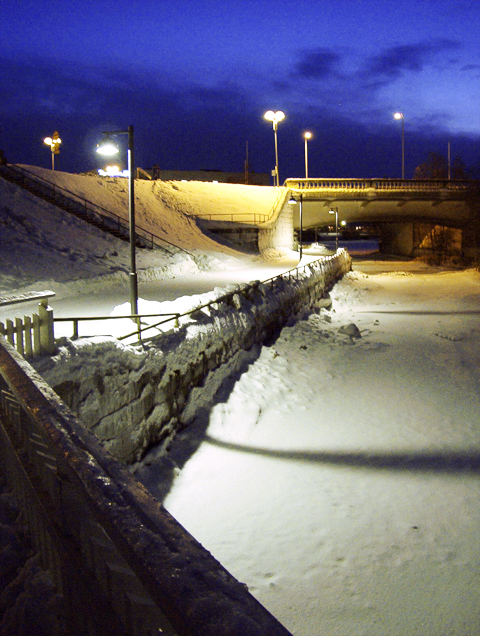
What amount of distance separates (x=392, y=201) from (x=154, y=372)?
45481 mm

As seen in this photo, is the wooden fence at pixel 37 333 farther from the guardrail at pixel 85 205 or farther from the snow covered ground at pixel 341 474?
the guardrail at pixel 85 205

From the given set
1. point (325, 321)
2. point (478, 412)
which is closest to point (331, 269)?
point (325, 321)

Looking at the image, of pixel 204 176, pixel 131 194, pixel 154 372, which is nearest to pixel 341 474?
pixel 154 372

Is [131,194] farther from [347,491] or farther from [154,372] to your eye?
[347,491]

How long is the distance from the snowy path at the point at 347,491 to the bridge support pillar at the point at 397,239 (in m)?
53.2

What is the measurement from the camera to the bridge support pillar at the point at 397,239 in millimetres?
64925

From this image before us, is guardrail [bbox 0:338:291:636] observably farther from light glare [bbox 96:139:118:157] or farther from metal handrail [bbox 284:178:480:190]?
metal handrail [bbox 284:178:480:190]

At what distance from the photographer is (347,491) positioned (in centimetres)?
768

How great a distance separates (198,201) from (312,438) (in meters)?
33.8

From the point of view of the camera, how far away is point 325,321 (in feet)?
65.9

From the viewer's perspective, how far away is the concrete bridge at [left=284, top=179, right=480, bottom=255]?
47531 millimetres

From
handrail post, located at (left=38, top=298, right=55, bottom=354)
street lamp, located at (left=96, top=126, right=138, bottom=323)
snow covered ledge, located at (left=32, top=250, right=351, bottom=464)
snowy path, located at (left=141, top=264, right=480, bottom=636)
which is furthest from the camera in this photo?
street lamp, located at (left=96, top=126, right=138, bottom=323)

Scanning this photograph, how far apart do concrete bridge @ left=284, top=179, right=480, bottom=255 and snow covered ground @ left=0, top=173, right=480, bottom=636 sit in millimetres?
31292

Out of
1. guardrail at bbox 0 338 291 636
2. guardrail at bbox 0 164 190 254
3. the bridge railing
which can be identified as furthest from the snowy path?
the bridge railing
